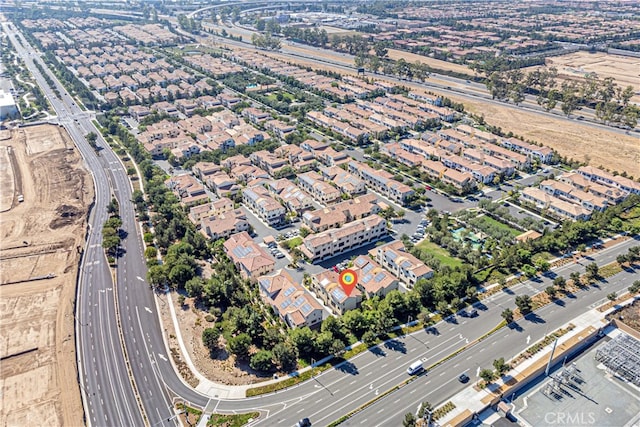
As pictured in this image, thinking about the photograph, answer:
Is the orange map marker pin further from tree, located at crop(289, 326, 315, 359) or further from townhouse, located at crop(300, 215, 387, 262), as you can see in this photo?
tree, located at crop(289, 326, 315, 359)

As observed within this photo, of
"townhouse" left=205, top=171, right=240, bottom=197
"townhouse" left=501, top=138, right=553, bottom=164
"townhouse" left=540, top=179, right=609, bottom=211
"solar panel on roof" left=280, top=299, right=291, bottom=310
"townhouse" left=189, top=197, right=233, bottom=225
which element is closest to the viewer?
"solar panel on roof" left=280, top=299, right=291, bottom=310

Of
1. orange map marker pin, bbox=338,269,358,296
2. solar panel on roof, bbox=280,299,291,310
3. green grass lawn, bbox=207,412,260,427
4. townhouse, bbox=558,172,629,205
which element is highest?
townhouse, bbox=558,172,629,205

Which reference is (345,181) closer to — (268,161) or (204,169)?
(268,161)

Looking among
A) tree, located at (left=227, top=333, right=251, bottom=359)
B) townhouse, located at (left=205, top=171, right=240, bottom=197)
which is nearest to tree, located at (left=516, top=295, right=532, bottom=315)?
tree, located at (left=227, top=333, right=251, bottom=359)

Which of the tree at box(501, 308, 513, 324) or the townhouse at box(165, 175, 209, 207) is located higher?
the tree at box(501, 308, 513, 324)

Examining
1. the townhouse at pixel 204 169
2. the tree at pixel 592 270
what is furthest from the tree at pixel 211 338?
the tree at pixel 592 270

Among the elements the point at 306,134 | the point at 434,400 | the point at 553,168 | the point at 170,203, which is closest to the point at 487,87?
the point at 553,168

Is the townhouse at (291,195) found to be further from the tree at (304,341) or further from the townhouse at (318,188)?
the tree at (304,341)

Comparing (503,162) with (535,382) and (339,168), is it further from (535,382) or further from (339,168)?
(535,382)
